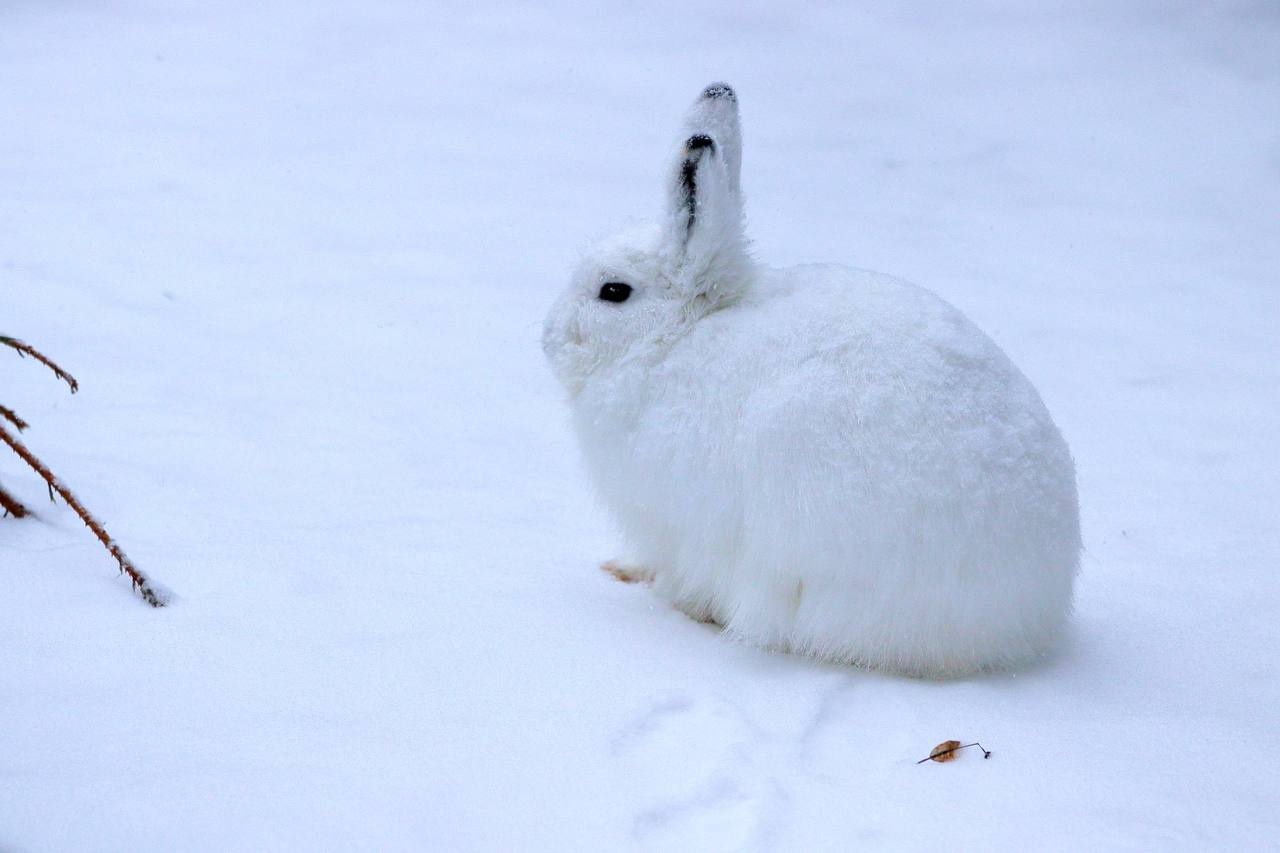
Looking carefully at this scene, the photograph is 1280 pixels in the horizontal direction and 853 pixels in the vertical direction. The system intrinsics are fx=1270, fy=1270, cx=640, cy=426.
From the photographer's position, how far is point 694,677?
2.75 meters

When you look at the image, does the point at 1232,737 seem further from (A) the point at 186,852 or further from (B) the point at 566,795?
(A) the point at 186,852

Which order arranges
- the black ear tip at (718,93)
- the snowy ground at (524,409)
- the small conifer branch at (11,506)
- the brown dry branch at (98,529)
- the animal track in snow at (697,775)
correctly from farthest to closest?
1. the black ear tip at (718,93)
2. the small conifer branch at (11,506)
3. the brown dry branch at (98,529)
4. the snowy ground at (524,409)
5. the animal track in snow at (697,775)

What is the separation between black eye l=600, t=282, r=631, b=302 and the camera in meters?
3.13

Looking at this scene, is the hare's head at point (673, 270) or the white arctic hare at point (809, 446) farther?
the hare's head at point (673, 270)

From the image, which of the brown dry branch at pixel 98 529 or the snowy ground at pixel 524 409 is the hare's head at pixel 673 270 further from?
the brown dry branch at pixel 98 529

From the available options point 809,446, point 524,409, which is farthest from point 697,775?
point 524,409

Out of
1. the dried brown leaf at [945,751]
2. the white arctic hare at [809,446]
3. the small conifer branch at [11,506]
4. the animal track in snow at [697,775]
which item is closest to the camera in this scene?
the animal track in snow at [697,775]

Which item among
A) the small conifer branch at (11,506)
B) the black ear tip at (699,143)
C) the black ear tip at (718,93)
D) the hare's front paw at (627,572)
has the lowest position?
the hare's front paw at (627,572)

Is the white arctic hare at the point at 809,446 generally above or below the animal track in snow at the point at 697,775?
above

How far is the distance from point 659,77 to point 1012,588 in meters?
6.17

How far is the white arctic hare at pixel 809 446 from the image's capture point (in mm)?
2729

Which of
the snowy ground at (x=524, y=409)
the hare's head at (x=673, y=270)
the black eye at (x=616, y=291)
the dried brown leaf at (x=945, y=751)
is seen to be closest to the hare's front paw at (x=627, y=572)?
the snowy ground at (x=524, y=409)

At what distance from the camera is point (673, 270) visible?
3.08 m

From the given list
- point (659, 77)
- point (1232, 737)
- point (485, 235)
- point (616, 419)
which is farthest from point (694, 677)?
point (659, 77)
